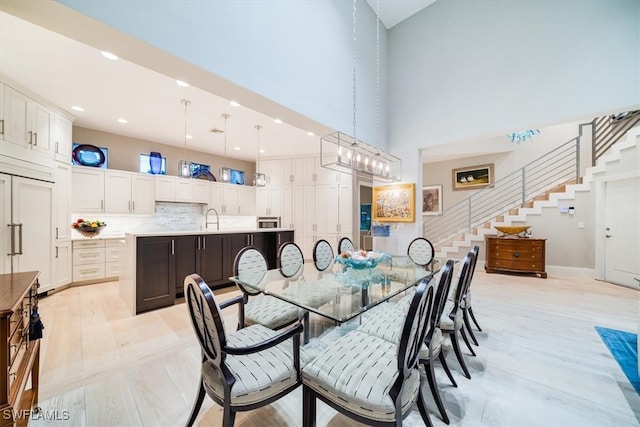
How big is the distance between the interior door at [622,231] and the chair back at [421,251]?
12.3 feet

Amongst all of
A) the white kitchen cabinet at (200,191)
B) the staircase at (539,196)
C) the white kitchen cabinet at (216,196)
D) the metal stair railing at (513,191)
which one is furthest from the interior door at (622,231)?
the white kitchen cabinet at (200,191)

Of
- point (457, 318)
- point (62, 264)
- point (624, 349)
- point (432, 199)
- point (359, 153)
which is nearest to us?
point (457, 318)

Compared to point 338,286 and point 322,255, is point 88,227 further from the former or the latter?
point 338,286

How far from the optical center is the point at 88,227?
14.1ft

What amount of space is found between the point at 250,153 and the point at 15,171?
4.02m

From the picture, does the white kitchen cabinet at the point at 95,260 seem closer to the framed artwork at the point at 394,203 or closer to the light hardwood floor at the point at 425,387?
the light hardwood floor at the point at 425,387

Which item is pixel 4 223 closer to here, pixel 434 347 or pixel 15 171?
pixel 15 171

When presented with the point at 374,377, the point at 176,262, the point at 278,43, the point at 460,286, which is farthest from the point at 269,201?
the point at 374,377

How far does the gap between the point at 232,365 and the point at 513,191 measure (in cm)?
755

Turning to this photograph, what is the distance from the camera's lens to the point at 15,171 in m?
3.06

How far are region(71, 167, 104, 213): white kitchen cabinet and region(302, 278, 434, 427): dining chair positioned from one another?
5.30 metres

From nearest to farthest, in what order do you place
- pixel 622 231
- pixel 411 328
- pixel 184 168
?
pixel 411 328 < pixel 184 168 < pixel 622 231

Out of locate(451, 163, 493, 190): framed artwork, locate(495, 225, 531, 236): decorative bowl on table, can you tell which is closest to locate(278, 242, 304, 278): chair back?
locate(495, 225, 531, 236): decorative bowl on table

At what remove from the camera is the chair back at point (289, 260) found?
8.88ft
